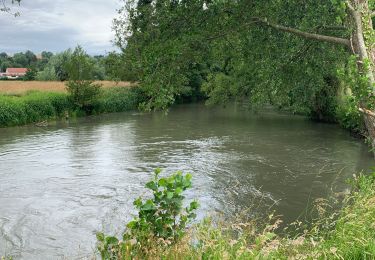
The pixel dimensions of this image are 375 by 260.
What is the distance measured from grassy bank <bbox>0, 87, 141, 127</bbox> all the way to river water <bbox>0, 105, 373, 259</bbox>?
2.07m

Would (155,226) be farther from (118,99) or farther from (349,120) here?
(118,99)

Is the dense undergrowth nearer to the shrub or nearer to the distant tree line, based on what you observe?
the distant tree line

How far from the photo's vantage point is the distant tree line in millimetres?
44891

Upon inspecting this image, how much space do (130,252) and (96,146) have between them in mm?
19055

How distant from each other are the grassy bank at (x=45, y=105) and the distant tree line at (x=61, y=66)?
105 inches

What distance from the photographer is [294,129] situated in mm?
30391

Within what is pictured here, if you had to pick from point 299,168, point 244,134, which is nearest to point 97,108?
point 244,134

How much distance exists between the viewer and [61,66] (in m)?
47.1

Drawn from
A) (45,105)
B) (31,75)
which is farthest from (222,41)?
(31,75)

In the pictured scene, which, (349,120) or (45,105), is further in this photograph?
(45,105)

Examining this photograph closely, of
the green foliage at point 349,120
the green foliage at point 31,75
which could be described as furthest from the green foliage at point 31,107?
the green foliage at point 31,75

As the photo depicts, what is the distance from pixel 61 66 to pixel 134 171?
1304 inches

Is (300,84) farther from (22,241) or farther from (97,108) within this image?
(97,108)

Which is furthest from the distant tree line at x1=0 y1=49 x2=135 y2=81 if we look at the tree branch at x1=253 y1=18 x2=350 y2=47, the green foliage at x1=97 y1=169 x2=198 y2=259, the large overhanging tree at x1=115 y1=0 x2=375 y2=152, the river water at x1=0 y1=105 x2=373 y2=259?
the green foliage at x1=97 y1=169 x2=198 y2=259
